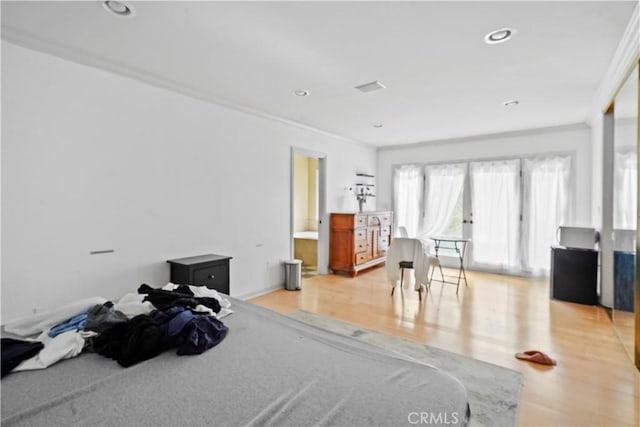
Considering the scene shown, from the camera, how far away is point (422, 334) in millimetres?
3061

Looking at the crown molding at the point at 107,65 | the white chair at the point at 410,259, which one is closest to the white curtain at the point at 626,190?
the white chair at the point at 410,259

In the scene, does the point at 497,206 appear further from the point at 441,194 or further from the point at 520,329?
the point at 520,329

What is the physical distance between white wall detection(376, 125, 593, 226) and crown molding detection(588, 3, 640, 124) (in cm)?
147

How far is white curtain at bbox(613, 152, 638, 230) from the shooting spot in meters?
2.57

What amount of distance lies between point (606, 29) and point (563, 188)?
3.51m

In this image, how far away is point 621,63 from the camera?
8.82 ft

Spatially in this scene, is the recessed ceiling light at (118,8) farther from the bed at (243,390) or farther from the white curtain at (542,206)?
the white curtain at (542,206)

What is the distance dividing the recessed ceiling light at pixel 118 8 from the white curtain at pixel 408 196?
5542 mm

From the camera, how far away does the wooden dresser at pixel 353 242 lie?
5500mm

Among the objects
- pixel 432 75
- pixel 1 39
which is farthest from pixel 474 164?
pixel 1 39

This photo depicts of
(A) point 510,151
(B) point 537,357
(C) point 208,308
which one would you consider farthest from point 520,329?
(A) point 510,151

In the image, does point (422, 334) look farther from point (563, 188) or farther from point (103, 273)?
point (563, 188)

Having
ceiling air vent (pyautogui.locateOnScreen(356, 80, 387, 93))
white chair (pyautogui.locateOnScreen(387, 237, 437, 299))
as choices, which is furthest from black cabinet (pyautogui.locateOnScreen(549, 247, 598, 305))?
ceiling air vent (pyautogui.locateOnScreen(356, 80, 387, 93))

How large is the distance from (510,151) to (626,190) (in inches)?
121
